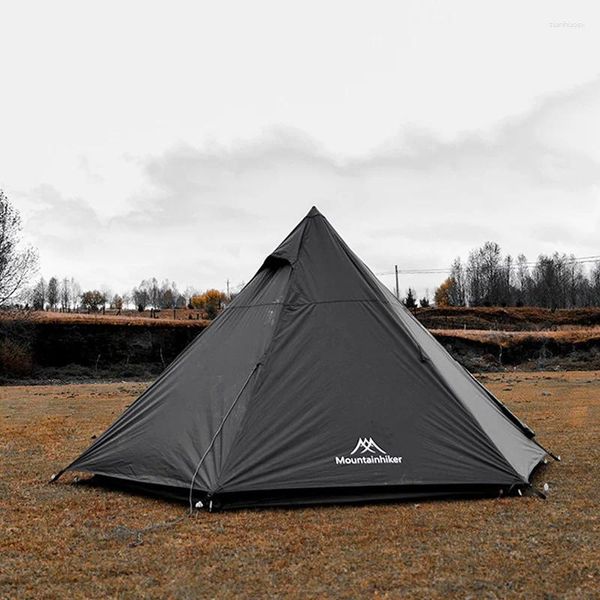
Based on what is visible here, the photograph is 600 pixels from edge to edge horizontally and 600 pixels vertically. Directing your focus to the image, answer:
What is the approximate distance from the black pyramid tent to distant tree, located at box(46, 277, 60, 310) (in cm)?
11610

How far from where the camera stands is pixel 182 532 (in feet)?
21.1

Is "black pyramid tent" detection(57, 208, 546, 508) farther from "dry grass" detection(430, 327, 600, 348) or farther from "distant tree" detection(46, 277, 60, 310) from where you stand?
"distant tree" detection(46, 277, 60, 310)

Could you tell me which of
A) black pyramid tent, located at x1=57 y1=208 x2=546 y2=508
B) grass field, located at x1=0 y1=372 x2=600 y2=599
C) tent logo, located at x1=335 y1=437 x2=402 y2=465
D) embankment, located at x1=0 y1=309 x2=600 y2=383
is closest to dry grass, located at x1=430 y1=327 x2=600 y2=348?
embankment, located at x1=0 y1=309 x2=600 y2=383

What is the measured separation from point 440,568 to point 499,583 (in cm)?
52

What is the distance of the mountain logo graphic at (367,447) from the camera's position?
24.3 ft

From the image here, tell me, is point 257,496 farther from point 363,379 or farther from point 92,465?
point 92,465

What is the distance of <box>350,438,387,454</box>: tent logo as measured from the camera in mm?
7414

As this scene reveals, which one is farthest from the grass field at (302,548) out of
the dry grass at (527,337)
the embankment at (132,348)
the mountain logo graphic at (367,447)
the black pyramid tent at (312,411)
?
the dry grass at (527,337)

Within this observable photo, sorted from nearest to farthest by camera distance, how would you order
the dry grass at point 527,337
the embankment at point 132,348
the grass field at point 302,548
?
1. the grass field at point 302,548
2. the embankment at point 132,348
3. the dry grass at point 527,337

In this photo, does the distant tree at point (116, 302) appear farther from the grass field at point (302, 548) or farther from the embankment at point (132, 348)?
the grass field at point (302, 548)

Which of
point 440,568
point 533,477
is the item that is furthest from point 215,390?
point 533,477

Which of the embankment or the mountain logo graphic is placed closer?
the mountain logo graphic

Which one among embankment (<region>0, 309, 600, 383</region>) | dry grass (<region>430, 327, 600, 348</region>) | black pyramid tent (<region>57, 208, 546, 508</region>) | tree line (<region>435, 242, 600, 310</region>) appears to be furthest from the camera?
tree line (<region>435, 242, 600, 310</region>)

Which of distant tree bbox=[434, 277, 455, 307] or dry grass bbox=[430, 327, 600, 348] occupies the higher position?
distant tree bbox=[434, 277, 455, 307]
